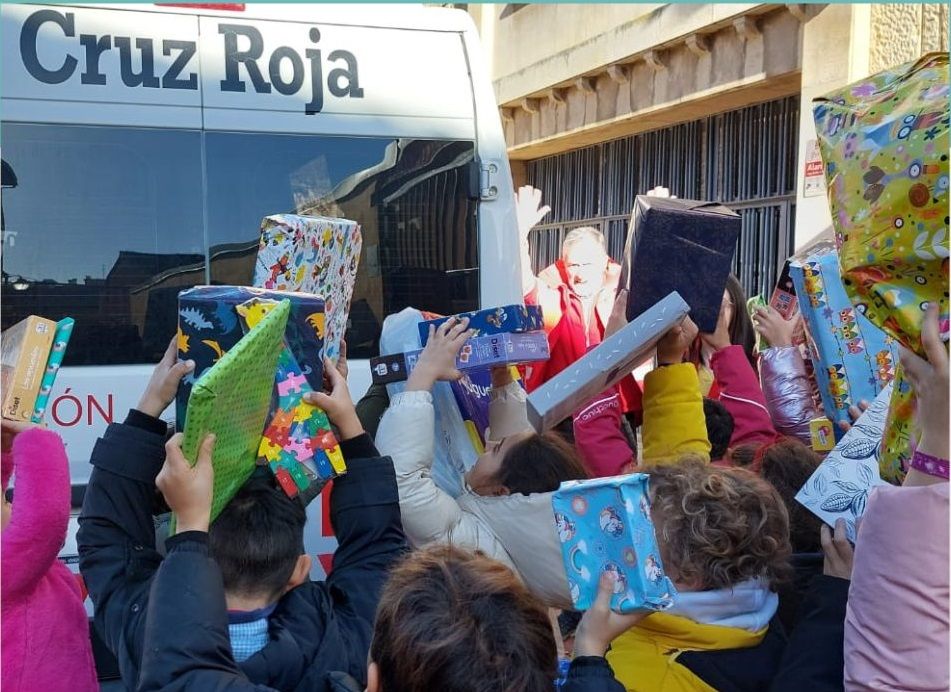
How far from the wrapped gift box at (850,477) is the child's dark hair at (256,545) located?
3.24ft

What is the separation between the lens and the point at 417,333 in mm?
3012

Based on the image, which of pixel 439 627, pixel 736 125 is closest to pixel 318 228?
pixel 439 627

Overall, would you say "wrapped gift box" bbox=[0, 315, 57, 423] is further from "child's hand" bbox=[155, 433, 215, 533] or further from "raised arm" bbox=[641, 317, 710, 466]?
"raised arm" bbox=[641, 317, 710, 466]

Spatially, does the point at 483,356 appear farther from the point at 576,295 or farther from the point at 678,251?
the point at 576,295

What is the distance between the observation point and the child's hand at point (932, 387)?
4.78 feet

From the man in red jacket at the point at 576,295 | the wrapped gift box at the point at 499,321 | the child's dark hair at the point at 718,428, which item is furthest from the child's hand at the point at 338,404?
the man in red jacket at the point at 576,295

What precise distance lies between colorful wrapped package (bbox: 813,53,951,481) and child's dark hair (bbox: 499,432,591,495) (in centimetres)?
90

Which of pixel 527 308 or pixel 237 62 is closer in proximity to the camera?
pixel 527 308

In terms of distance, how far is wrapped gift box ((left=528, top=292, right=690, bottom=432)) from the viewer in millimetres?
2098

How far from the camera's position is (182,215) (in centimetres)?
379

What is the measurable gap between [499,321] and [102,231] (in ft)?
5.65

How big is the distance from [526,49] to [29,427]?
12563mm

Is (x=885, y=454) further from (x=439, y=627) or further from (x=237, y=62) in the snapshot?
(x=237, y=62)

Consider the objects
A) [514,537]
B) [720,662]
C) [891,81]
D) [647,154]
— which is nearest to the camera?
[891,81]
